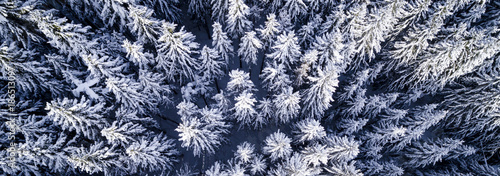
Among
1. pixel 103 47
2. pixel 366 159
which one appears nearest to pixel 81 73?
pixel 103 47

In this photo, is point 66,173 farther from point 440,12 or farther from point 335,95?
point 440,12

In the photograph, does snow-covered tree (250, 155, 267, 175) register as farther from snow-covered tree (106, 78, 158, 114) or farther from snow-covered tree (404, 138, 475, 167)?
snow-covered tree (404, 138, 475, 167)

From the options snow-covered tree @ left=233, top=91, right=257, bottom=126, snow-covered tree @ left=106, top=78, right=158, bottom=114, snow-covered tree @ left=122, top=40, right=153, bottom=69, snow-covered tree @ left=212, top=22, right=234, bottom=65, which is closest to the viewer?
snow-covered tree @ left=106, top=78, right=158, bottom=114

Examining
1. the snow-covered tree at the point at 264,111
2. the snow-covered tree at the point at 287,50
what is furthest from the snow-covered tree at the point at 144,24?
the snow-covered tree at the point at 264,111

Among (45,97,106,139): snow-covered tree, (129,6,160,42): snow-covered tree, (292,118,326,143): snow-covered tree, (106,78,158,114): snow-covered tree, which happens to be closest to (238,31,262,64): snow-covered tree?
(129,6,160,42): snow-covered tree

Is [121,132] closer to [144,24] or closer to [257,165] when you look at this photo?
[144,24]

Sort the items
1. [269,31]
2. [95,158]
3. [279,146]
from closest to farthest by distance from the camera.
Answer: [95,158] < [279,146] < [269,31]

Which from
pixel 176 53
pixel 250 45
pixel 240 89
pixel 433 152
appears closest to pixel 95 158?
pixel 176 53

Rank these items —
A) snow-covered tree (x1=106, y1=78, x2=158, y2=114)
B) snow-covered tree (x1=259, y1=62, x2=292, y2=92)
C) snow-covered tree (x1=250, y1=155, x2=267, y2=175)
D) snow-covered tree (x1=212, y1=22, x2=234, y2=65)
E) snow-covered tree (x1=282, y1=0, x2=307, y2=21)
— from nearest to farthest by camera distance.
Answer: snow-covered tree (x1=106, y1=78, x2=158, y2=114)
snow-covered tree (x1=250, y1=155, x2=267, y2=175)
snow-covered tree (x1=212, y1=22, x2=234, y2=65)
snow-covered tree (x1=259, y1=62, x2=292, y2=92)
snow-covered tree (x1=282, y1=0, x2=307, y2=21)

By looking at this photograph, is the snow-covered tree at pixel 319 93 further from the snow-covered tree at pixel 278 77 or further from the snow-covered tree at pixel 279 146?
the snow-covered tree at pixel 279 146
